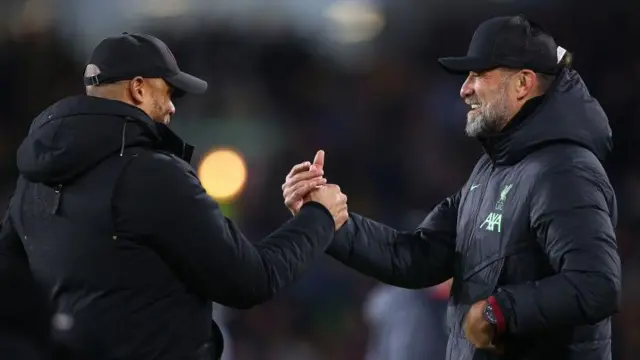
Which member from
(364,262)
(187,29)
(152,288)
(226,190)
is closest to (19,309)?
(152,288)

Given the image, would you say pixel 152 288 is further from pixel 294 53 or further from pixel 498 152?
pixel 294 53

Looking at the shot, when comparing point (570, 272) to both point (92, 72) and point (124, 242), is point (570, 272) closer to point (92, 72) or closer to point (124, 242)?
point (124, 242)

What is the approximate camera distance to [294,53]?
7445mm

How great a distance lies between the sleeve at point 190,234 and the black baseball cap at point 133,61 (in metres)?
0.30

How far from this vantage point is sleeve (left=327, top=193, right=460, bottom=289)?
3654 millimetres

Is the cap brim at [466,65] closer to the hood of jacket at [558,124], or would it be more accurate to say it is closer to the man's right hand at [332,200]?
the hood of jacket at [558,124]

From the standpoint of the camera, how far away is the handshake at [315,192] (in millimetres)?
3307

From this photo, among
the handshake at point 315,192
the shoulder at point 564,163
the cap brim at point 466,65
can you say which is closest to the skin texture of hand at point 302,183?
the handshake at point 315,192

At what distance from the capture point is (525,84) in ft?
11.3

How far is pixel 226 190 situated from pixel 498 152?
369 centimetres

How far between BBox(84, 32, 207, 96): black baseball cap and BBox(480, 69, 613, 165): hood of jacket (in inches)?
40.5

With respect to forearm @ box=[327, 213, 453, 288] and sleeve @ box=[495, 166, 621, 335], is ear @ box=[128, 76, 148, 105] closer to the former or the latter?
forearm @ box=[327, 213, 453, 288]

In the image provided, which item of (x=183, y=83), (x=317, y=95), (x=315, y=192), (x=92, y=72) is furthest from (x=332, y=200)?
(x=317, y=95)

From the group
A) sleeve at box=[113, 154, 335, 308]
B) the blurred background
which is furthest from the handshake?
the blurred background
